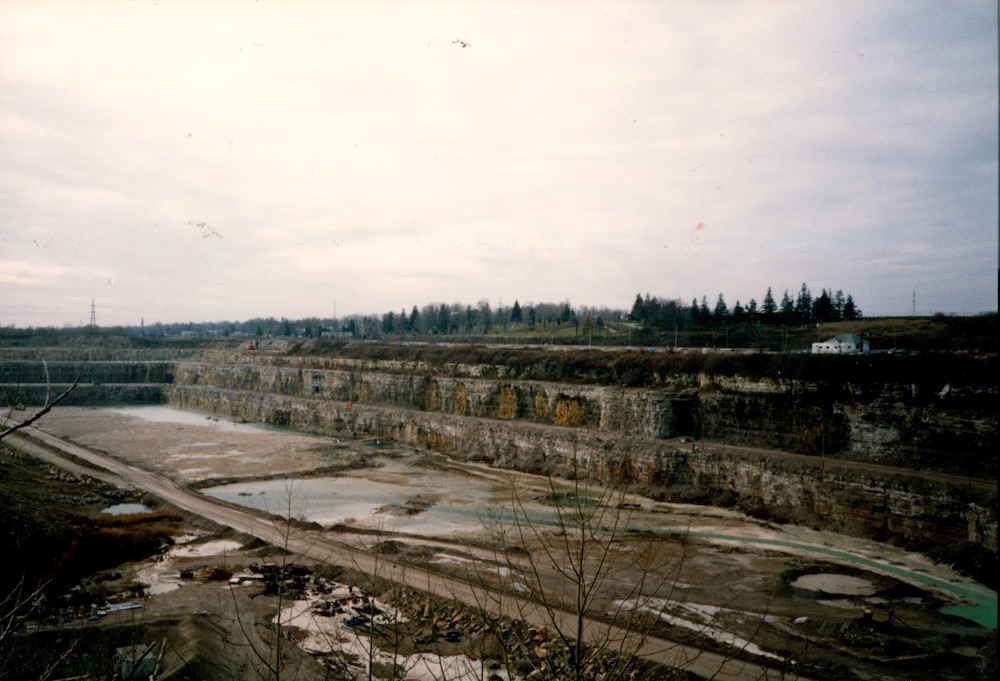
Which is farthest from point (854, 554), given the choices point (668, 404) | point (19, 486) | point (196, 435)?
point (196, 435)

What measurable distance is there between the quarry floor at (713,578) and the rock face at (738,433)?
221 centimetres

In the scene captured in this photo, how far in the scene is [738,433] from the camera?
3678cm

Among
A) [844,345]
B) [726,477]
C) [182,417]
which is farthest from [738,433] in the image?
[182,417]

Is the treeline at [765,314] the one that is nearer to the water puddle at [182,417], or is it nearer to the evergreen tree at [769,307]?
the evergreen tree at [769,307]

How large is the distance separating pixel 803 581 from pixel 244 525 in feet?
75.7

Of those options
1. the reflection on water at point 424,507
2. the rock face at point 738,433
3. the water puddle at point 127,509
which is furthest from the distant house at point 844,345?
the water puddle at point 127,509

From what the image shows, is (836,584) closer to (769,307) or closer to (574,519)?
(574,519)

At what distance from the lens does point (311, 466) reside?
41.9 metres

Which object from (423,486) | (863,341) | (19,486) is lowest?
(423,486)

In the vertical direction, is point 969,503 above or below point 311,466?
above

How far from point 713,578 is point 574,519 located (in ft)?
58.9

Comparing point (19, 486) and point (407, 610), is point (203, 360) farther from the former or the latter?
point (407, 610)

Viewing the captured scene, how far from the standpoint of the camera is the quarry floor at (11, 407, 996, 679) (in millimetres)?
15375

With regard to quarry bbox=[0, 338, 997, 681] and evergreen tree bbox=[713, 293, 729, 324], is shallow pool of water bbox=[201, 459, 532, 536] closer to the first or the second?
quarry bbox=[0, 338, 997, 681]
